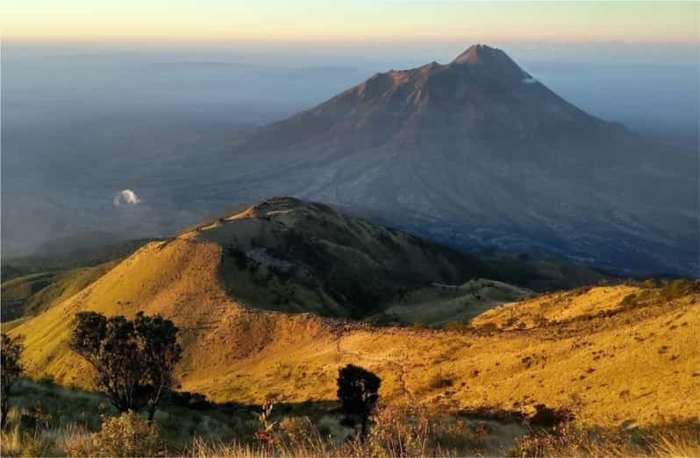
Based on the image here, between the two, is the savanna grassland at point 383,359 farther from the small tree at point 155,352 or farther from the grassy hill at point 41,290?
the grassy hill at point 41,290

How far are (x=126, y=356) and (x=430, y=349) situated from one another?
17.3 meters

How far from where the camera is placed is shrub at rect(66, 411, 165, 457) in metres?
6.86

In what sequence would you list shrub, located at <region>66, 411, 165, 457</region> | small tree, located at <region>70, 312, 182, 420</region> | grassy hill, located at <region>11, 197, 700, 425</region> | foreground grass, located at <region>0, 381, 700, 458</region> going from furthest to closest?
1. small tree, located at <region>70, 312, 182, 420</region>
2. grassy hill, located at <region>11, 197, 700, 425</region>
3. shrub, located at <region>66, 411, 165, 457</region>
4. foreground grass, located at <region>0, 381, 700, 458</region>

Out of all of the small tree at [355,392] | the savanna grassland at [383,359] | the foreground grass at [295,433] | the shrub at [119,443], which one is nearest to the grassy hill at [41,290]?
the savanna grassland at [383,359]

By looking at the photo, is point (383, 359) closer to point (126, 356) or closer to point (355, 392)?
point (355, 392)

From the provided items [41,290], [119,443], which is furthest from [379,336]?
[41,290]

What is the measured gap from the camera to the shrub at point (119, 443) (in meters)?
6.86

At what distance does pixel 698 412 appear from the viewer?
59.4 feet

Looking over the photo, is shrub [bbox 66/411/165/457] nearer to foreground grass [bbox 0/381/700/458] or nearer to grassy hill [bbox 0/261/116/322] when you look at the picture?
foreground grass [bbox 0/381/700/458]

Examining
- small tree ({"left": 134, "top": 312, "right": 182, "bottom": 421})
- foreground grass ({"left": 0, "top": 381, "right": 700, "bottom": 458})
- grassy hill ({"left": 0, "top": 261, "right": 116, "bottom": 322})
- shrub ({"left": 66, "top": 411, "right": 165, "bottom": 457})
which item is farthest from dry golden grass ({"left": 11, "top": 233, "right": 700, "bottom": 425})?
grassy hill ({"left": 0, "top": 261, "right": 116, "bottom": 322})

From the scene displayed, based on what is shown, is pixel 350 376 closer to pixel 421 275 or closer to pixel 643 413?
pixel 643 413

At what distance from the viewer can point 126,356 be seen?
24125 mm

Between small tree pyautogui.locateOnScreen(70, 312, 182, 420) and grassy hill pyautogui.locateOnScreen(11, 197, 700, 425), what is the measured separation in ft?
30.7

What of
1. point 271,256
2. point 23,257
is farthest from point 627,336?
point 23,257
